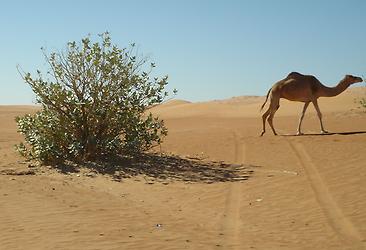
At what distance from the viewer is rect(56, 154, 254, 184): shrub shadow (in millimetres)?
12195

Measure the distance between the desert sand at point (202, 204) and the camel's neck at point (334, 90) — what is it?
12.4ft

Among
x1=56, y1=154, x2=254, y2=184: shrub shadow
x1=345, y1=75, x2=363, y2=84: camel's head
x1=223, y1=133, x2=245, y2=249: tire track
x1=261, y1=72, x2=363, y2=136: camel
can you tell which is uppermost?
x1=345, y1=75, x2=363, y2=84: camel's head

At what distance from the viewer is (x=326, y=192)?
32.8 feet

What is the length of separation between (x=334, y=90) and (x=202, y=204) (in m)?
11.7

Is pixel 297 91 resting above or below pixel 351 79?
below

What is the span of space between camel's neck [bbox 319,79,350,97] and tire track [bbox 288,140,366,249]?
629 centimetres

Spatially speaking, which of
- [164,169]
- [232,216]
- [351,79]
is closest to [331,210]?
[232,216]

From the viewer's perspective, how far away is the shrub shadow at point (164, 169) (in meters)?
12.2

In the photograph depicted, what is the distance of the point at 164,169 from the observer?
43.6 ft

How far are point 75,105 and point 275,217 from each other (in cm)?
693

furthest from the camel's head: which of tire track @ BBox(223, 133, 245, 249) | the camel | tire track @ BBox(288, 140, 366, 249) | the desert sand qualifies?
tire track @ BBox(223, 133, 245, 249)

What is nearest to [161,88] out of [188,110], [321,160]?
[321,160]

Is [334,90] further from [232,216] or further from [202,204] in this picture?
[232,216]

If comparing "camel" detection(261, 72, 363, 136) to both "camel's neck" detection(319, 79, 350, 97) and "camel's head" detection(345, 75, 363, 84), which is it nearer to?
"camel's neck" detection(319, 79, 350, 97)
